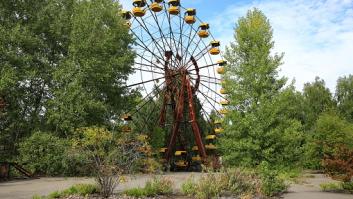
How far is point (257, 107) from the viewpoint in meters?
Answer: 21.8

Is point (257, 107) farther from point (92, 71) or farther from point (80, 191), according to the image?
point (80, 191)

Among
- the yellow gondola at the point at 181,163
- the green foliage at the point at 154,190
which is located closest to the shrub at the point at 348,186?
the green foliage at the point at 154,190

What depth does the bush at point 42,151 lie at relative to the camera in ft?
70.6

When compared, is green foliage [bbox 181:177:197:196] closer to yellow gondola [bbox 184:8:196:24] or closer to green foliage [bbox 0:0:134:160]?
green foliage [bbox 0:0:134:160]

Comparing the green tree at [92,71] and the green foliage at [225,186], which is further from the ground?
the green tree at [92,71]

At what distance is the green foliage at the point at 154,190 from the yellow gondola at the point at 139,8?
14154mm

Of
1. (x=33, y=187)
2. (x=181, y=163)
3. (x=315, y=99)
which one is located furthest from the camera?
(x=315, y=99)

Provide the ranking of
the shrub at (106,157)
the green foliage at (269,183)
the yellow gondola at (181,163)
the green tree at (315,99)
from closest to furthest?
the shrub at (106,157) < the green foliage at (269,183) < the yellow gondola at (181,163) < the green tree at (315,99)

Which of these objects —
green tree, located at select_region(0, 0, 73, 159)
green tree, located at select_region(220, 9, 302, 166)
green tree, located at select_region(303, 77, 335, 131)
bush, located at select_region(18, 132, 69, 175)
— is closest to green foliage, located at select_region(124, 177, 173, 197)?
green tree, located at select_region(220, 9, 302, 166)

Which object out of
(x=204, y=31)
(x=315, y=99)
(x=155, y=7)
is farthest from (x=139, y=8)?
(x=315, y=99)

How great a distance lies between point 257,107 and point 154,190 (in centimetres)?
1061

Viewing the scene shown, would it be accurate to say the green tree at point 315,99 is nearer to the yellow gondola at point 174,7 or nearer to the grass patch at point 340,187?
the yellow gondola at point 174,7

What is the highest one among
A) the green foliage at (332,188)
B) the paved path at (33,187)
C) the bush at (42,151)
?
the bush at (42,151)

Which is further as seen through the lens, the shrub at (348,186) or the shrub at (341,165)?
the shrub at (348,186)
